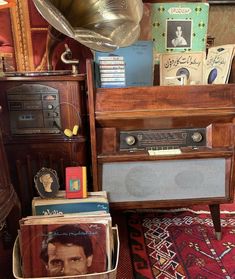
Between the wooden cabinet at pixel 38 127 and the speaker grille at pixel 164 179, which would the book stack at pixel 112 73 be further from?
the speaker grille at pixel 164 179

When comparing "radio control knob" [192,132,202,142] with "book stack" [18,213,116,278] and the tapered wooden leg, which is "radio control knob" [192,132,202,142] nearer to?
the tapered wooden leg

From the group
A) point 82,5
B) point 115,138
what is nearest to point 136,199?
point 115,138

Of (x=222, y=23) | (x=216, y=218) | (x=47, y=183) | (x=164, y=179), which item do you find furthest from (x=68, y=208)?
(x=222, y=23)

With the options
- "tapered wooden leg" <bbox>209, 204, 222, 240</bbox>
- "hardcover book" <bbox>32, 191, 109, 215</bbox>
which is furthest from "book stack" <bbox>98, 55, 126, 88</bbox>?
"tapered wooden leg" <bbox>209, 204, 222, 240</bbox>

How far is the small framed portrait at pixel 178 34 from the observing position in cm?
123

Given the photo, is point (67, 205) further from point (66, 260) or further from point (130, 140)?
point (130, 140)

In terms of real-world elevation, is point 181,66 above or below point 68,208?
Result: above

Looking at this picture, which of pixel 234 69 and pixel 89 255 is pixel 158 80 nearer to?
pixel 234 69

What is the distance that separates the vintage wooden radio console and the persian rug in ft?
0.74

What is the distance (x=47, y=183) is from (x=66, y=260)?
0.30m

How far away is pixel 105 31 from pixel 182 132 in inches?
21.9

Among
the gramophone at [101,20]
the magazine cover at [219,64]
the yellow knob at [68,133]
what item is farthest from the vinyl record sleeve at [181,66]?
the yellow knob at [68,133]

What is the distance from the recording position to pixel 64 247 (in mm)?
859

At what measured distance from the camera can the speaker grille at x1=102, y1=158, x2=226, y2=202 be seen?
3.43ft
